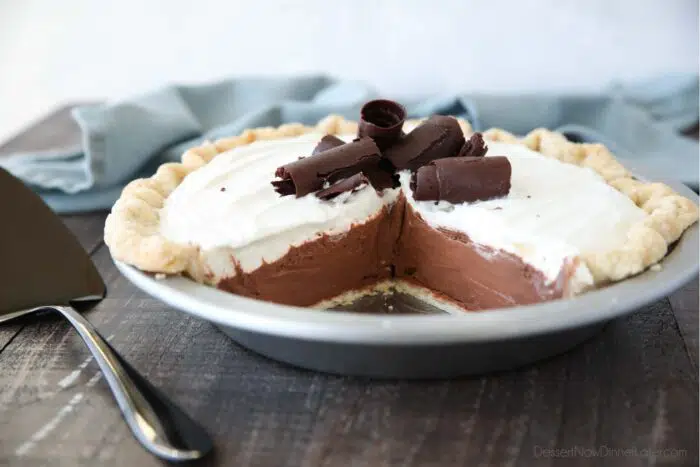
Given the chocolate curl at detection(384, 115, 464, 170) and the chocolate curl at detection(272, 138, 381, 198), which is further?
the chocolate curl at detection(384, 115, 464, 170)

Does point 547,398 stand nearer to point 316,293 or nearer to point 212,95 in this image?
point 316,293

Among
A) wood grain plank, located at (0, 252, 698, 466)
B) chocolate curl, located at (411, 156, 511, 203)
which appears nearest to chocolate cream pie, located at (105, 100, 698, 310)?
chocolate curl, located at (411, 156, 511, 203)

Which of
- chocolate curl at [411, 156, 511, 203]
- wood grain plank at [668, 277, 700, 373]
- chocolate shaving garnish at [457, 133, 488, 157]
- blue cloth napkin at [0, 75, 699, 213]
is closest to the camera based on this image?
wood grain plank at [668, 277, 700, 373]

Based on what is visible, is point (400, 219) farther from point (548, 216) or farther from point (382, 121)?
point (548, 216)

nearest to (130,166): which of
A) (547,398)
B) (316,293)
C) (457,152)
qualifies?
(316,293)

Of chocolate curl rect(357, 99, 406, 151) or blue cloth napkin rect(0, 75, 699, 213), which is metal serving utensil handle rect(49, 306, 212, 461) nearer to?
chocolate curl rect(357, 99, 406, 151)

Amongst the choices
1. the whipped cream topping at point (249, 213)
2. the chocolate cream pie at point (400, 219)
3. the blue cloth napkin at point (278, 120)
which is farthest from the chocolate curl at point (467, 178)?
the blue cloth napkin at point (278, 120)

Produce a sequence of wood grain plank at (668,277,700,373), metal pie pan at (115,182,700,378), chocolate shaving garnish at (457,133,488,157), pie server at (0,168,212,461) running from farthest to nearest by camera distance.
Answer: chocolate shaving garnish at (457,133,488,157), wood grain plank at (668,277,700,373), pie server at (0,168,212,461), metal pie pan at (115,182,700,378)
